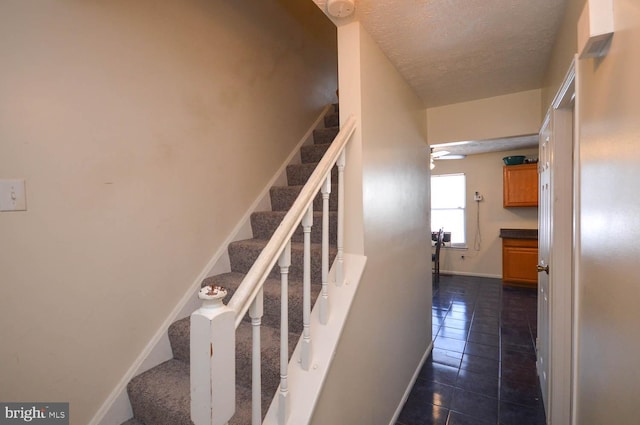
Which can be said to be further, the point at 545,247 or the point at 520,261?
the point at 520,261

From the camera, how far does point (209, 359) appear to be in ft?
2.29

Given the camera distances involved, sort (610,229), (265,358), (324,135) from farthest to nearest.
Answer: (324,135)
(265,358)
(610,229)

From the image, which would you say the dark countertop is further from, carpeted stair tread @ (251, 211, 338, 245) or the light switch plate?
the light switch plate

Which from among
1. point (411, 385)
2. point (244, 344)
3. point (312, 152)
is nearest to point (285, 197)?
point (312, 152)

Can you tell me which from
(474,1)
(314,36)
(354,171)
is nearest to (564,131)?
(474,1)

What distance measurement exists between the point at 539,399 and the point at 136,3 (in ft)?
12.0

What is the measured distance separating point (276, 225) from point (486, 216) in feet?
16.0

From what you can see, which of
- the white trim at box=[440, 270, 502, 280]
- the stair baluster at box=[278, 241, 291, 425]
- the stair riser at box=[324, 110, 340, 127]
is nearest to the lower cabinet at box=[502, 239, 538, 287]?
the white trim at box=[440, 270, 502, 280]

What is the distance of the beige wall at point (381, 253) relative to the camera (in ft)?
4.77

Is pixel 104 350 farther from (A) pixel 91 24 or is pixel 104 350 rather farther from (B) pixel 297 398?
(A) pixel 91 24

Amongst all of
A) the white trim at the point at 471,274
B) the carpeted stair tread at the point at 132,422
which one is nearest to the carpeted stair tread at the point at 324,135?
the carpeted stair tread at the point at 132,422

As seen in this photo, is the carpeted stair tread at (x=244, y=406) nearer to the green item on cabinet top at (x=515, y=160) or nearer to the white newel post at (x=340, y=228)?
the white newel post at (x=340, y=228)

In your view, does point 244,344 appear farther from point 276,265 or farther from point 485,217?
point 485,217

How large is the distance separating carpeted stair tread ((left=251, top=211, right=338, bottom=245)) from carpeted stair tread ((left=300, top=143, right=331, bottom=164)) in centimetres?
71
